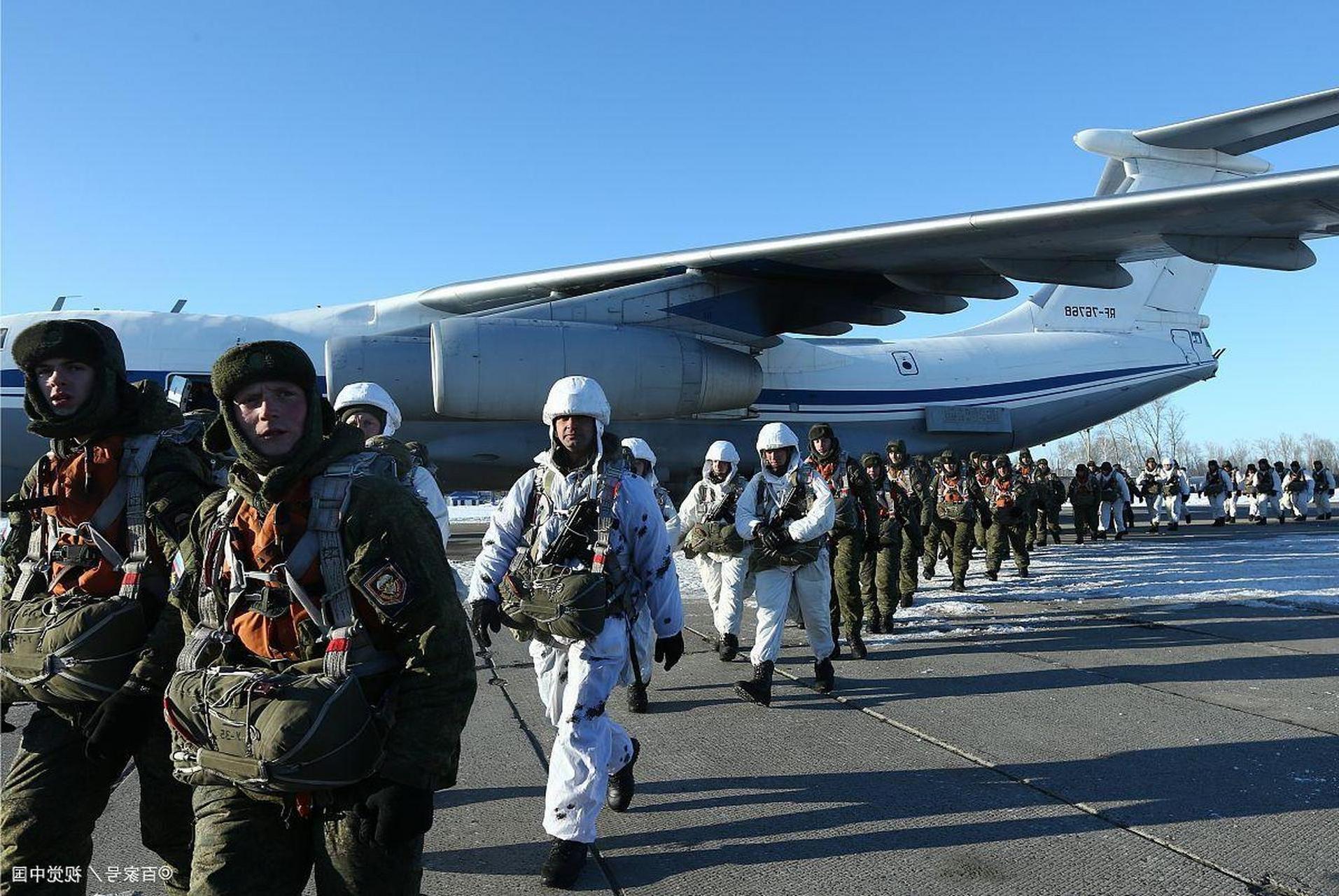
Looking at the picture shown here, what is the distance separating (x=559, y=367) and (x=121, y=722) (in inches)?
317

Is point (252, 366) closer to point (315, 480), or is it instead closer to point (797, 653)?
point (315, 480)

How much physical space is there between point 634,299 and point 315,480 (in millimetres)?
9282

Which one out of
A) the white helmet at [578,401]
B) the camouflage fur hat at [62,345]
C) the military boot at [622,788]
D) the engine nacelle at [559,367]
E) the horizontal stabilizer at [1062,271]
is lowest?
the military boot at [622,788]

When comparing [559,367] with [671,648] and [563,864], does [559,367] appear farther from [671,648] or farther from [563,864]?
[563,864]

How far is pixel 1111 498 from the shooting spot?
706 inches

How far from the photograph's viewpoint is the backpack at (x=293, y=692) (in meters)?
1.92

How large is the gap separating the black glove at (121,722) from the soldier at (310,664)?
0.32 m

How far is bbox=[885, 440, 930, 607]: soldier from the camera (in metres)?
9.16

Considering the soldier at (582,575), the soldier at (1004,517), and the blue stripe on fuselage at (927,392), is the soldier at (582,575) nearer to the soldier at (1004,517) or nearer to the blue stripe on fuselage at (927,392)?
the soldier at (1004,517)

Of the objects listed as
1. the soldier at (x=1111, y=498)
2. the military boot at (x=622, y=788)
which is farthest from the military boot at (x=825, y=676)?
the soldier at (x=1111, y=498)

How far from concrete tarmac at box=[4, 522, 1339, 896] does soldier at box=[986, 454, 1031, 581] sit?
13.9 ft

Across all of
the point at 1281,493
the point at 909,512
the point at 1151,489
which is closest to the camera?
the point at 909,512

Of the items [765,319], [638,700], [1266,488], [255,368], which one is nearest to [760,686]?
[638,700]

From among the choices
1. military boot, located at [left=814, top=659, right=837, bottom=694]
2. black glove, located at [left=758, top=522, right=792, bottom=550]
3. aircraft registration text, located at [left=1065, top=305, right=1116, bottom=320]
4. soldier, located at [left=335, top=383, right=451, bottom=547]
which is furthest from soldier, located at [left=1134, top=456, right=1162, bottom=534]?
soldier, located at [left=335, top=383, right=451, bottom=547]
